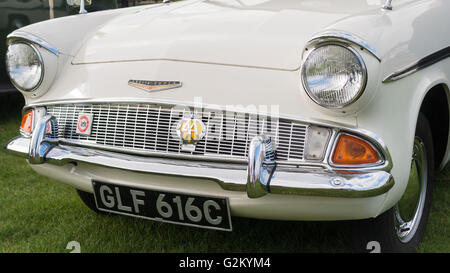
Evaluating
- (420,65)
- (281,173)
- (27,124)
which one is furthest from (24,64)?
(420,65)

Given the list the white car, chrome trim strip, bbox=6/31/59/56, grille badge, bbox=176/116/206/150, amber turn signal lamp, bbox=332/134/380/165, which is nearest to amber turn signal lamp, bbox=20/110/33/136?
the white car

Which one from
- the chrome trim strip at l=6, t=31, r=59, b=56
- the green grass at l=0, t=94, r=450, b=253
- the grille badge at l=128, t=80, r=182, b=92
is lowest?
the green grass at l=0, t=94, r=450, b=253

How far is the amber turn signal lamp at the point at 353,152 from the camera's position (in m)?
1.71

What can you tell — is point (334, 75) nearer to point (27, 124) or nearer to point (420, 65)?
point (420, 65)

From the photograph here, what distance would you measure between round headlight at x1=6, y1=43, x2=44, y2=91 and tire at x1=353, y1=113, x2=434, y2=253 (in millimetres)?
1535

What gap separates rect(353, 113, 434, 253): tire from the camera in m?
1.95

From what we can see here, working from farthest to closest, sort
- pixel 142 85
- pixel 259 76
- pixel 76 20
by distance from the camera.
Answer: pixel 76 20, pixel 142 85, pixel 259 76

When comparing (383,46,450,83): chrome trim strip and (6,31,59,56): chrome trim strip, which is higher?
(6,31,59,56): chrome trim strip

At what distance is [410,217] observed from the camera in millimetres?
2250

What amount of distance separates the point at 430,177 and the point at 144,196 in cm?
132

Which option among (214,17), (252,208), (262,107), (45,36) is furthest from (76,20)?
(252,208)

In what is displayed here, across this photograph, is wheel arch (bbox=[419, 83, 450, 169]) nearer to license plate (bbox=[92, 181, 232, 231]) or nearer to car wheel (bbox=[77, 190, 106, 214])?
license plate (bbox=[92, 181, 232, 231])

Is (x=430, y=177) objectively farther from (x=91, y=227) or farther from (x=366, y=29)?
(x=91, y=227)

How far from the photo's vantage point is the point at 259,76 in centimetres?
188
